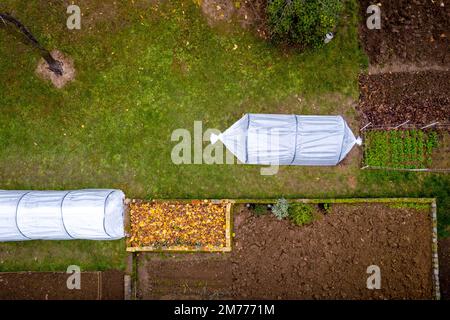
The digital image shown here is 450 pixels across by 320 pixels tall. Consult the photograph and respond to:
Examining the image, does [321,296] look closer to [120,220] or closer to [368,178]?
[368,178]

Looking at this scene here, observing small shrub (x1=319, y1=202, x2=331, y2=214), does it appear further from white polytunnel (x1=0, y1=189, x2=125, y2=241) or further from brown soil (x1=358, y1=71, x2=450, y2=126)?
white polytunnel (x1=0, y1=189, x2=125, y2=241)

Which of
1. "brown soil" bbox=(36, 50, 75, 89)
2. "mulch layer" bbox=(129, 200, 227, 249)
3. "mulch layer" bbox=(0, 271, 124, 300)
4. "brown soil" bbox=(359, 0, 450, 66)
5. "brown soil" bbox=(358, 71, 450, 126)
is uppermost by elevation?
"brown soil" bbox=(359, 0, 450, 66)

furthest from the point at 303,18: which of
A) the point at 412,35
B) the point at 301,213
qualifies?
the point at 301,213

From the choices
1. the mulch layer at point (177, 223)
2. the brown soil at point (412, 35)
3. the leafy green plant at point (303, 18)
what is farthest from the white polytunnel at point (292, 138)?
the brown soil at point (412, 35)

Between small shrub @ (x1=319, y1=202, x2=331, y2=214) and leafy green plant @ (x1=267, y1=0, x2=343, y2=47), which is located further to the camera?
small shrub @ (x1=319, y1=202, x2=331, y2=214)

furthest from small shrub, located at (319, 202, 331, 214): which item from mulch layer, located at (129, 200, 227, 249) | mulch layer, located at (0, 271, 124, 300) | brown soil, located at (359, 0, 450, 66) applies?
mulch layer, located at (0, 271, 124, 300)

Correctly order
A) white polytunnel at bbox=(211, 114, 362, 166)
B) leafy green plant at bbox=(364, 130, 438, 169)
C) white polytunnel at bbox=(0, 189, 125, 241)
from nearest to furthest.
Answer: white polytunnel at bbox=(0, 189, 125, 241)
white polytunnel at bbox=(211, 114, 362, 166)
leafy green plant at bbox=(364, 130, 438, 169)

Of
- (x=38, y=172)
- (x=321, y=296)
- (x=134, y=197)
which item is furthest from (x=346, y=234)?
(x=38, y=172)
